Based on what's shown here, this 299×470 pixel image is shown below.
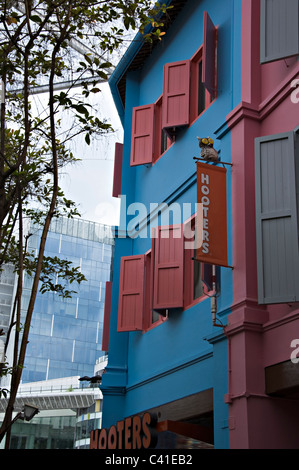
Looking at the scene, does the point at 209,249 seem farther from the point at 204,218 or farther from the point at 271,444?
the point at 271,444

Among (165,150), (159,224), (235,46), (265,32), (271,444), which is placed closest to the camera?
(271,444)

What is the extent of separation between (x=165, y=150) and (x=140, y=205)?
3.32 ft

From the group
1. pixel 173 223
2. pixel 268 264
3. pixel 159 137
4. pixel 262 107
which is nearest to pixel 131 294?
pixel 173 223

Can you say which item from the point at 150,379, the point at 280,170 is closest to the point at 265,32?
the point at 280,170

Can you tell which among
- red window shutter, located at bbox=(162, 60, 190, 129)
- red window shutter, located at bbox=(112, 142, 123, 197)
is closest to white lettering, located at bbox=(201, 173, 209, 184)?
red window shutter, located at bbox=(162, 60, 190, 129)

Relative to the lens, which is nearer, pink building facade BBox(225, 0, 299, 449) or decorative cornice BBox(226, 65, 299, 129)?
pink building facade BBox(225, 0, 299, 449)

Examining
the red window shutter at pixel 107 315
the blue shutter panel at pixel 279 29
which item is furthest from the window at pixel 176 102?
the red window shutter at pixel 107 315

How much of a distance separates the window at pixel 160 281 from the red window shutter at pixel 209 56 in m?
1.88

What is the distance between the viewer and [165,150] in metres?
10.3

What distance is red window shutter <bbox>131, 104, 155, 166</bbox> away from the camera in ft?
34.3

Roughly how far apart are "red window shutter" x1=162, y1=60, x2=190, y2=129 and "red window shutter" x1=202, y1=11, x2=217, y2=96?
2.91ft

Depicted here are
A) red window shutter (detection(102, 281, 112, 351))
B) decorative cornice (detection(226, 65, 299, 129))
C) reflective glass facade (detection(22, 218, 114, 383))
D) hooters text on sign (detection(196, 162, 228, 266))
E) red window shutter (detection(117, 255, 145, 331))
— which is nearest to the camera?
decorative cornice (detection(226, 65, 299, 129))

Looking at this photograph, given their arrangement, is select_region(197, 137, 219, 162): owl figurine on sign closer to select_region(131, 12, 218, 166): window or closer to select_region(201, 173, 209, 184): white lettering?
select_region(201, 173, 209, 184): white lettering

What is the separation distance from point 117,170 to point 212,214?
501 cm
